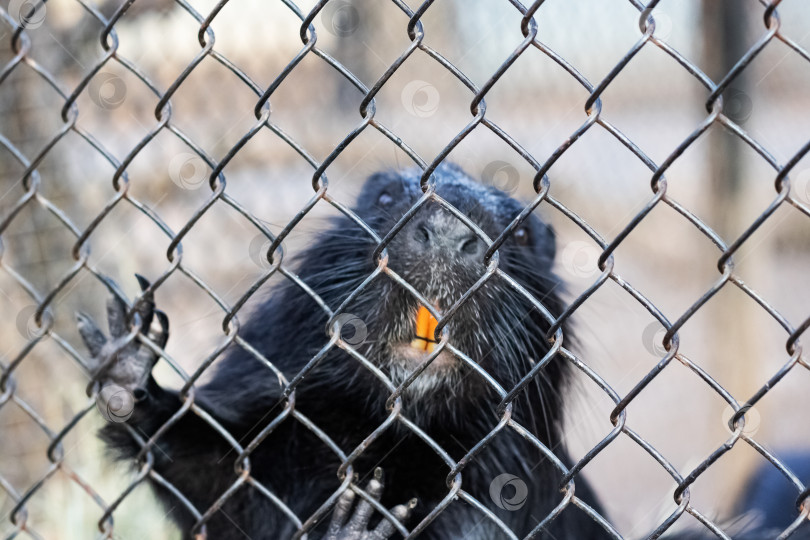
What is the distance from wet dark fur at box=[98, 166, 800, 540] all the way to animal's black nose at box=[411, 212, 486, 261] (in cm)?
2

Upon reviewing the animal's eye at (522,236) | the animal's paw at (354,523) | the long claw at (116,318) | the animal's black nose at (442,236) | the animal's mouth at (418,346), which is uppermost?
the animal's eye at (522,236)

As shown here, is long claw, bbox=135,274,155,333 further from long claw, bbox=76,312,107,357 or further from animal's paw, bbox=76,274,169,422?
long claw, bbox=76,312,107,357

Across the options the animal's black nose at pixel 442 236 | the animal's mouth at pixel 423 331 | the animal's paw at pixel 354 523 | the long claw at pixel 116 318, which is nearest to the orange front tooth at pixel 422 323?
the animal's mouth at pixel 423 331

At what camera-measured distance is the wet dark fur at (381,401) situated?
229cm

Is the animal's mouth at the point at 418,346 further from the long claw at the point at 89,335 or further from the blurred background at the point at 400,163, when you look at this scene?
the blurred background at the point at 400,163

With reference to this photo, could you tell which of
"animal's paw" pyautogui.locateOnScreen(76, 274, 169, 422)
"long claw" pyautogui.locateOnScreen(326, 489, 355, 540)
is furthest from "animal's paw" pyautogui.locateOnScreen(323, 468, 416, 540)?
"animal's paw" pyautogui.locateOnScreen(76, 274, 169, 422)

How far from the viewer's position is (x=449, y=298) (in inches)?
85.9

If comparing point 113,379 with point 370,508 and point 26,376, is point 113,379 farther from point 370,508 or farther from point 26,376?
point 26,376

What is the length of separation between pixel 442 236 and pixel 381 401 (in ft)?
1.95

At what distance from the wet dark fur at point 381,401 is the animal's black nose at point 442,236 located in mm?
18

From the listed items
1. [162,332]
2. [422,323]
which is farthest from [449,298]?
[162,332]

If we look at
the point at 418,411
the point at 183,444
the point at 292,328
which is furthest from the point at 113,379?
the point at 418,411

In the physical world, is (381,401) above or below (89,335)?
above

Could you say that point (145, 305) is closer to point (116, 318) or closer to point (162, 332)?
point (162, 332)
